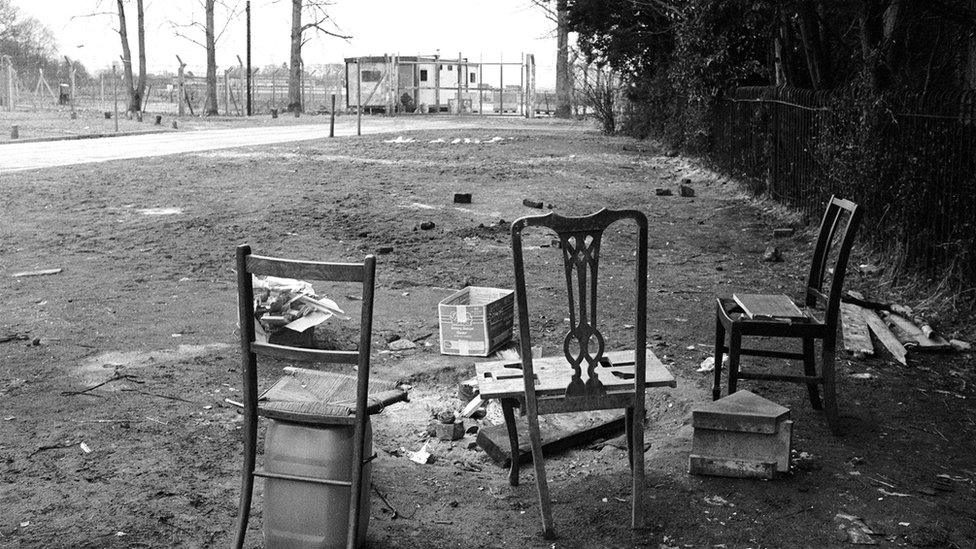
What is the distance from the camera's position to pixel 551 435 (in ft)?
16.1

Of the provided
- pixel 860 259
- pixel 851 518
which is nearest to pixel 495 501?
pixel 851 518

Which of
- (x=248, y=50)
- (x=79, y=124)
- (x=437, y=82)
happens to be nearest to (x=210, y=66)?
(x=248, y=50)

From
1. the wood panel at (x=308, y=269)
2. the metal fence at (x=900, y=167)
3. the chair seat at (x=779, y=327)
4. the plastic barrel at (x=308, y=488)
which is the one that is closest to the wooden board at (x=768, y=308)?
the chair seat at (x=779, y=327)

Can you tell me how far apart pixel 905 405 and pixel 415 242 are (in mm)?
6181

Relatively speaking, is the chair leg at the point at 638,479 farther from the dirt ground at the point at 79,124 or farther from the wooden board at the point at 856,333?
the dirt ground at the point at 79,124

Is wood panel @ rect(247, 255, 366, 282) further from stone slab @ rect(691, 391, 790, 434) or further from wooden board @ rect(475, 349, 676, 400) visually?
stone slab @ rect(691, 391, 790, 434)

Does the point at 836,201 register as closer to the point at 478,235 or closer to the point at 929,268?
the point at 929,268

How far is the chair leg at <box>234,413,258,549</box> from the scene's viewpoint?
3584 mm

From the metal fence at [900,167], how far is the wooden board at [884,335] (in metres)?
1.05

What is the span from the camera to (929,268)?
7883 mm

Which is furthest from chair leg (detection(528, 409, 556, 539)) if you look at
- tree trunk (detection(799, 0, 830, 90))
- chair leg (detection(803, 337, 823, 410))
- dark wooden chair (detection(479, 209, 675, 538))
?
tree trunk (detection(799, 0, 830, 90))

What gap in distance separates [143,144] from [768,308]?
22.3m

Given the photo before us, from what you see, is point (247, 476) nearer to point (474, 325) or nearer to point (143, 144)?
point (474, 325)

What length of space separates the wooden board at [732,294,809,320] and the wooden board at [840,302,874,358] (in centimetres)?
113
